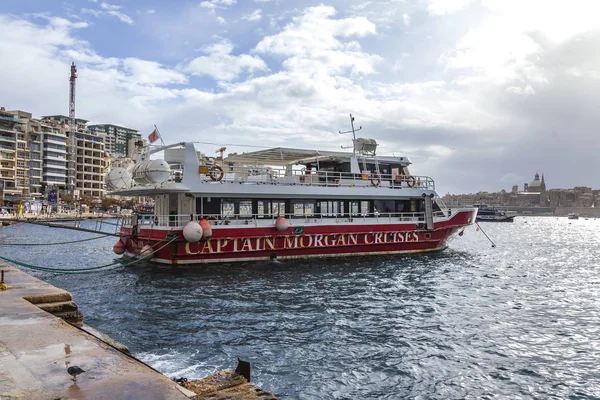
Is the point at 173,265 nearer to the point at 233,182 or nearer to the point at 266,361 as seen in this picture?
the point at 233,182

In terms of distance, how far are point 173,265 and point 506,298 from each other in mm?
12851

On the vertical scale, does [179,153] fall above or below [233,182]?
above

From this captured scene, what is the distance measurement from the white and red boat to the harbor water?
1282 mm

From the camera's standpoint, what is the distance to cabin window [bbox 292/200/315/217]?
886 inches

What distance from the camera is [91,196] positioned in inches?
4252

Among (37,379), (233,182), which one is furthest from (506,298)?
(37,379)

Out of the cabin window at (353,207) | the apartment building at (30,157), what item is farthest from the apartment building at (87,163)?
the cabin window at (353,207)

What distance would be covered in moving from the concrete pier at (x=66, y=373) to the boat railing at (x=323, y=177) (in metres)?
14.4

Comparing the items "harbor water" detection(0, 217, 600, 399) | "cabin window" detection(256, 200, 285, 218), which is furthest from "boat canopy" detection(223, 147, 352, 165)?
"harbor water" detection(0, 217, 600, 399)

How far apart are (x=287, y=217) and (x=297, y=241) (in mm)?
1481

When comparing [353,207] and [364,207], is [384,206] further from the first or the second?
[353,207]

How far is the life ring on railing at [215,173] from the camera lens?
20.3 meters

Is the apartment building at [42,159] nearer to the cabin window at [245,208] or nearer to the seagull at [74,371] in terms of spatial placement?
the cabin window at [245,208]

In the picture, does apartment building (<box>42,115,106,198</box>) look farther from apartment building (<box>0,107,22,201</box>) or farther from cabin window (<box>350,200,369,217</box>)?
cabin window (<box>350,200,369,217</box>)
